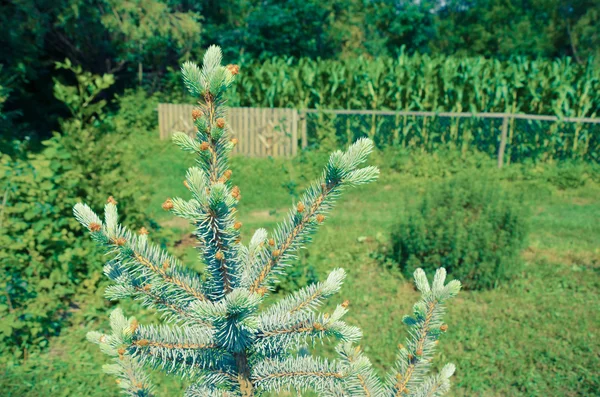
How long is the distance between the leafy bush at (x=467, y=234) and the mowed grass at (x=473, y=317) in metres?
0.27

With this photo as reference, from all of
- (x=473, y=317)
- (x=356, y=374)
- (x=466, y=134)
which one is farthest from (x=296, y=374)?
(x=466, y=134)

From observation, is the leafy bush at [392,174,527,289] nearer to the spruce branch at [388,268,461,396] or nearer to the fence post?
the spruce branch at [388,268,461,396]

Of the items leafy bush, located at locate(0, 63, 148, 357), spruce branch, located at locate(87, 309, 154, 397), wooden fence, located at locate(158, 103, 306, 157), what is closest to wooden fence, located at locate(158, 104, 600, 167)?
wooden fence, located at locate(158, 103, 306, 157)

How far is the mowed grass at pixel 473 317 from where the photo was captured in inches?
155

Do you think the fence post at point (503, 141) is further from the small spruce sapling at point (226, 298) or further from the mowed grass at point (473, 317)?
the small spruce sapling at point (226, 298)

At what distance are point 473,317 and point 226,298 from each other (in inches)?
177

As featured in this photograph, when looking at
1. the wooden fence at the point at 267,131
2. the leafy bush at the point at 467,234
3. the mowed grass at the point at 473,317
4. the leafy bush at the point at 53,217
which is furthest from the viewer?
the wooden fence at the point at 267,131

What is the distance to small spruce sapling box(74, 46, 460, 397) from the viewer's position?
3.61 feet

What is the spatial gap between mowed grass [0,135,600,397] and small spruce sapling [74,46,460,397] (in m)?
2.71

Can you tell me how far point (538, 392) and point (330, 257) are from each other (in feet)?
9.87

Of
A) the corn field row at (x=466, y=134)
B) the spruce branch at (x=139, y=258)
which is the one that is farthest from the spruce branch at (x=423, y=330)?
the corn field row at (x=466, y=134)

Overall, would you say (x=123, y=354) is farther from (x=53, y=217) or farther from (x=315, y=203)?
(x=53, y=217)

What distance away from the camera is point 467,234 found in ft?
18.5

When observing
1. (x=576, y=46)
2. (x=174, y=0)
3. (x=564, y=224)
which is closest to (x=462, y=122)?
(x=564, y=224)
